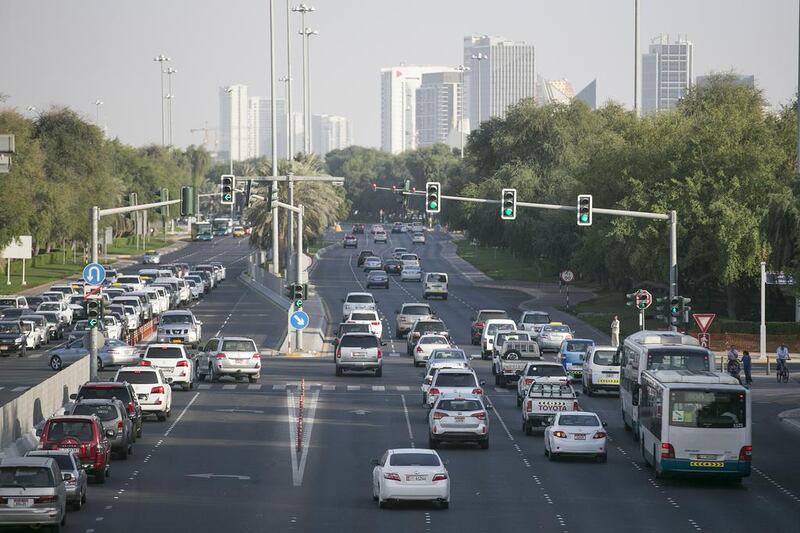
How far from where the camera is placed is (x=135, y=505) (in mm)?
27984

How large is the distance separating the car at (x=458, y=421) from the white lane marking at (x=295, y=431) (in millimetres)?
3325

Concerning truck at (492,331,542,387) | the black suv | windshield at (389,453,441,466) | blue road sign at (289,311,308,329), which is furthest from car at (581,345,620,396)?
windshield at (389,453,441,466)

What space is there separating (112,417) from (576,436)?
1095cm

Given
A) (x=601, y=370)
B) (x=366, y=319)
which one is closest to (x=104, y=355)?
(x=366, y=319)

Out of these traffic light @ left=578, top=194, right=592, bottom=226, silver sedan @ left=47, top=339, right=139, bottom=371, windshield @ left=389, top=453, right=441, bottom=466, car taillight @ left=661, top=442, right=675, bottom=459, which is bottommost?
silver sedan @ left=47, top=339, right=139, bottom=371

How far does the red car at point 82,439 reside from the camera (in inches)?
1186

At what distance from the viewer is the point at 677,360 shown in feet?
127

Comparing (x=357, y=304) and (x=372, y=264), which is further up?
(x=372, y=264)

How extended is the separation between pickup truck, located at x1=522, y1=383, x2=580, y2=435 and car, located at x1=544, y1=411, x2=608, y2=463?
4.26 metres

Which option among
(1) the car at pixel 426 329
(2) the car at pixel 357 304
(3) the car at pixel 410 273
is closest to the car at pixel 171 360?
(1) the car at pixel 426 329

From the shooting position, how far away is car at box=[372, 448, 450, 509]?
2742 cm

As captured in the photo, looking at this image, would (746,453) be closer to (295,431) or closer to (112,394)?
(295,431)

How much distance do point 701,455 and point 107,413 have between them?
13.5 m

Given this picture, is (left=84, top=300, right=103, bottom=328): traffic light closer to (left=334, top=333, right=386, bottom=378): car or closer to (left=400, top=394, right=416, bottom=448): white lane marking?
(left=400, top=394, right=416, bottom=448): white lane marking
